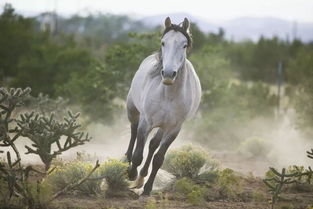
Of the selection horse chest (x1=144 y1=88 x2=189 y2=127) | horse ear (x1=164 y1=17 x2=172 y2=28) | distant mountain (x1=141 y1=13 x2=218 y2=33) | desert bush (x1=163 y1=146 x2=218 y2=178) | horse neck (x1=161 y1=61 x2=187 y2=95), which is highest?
distant mountain (x1=141 y1=13 x2=218 y2=33)

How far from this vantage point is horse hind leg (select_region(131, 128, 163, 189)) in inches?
313

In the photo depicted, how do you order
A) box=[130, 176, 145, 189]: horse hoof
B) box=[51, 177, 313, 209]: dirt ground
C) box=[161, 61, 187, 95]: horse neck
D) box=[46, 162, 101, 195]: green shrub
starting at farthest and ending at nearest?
box=[130, 176, 145, 189]: horse hoof, box=[161, 61, 187, 95]: horse neck, box=[46, 162, 101, 195]: green shrub, box=[51, 177, 313, 209]: dirt ground

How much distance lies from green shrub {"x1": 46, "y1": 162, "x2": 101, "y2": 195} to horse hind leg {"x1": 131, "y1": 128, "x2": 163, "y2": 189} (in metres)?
0.81

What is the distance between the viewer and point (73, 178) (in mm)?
7277

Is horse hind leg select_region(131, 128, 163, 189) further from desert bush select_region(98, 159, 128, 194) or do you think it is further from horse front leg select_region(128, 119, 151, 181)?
desert bush select_region(98, 159, 128, 194)

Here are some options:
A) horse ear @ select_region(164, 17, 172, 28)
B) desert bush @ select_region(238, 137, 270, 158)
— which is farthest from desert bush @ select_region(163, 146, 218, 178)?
desert bush @ select_region(238, 137, 270, 158)

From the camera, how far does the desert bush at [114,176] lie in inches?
296

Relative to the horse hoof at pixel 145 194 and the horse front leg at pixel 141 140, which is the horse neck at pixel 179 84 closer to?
the horse front leg at pixel 141 140

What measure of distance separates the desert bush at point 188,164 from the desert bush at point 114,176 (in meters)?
1.59

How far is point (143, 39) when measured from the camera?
52.0ft

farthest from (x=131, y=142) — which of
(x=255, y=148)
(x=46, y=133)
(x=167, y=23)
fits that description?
(x=255, y=148)

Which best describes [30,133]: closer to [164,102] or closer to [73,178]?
[73,178]

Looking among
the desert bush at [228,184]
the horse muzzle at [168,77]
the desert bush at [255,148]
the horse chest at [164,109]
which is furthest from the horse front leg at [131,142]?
the desert bush at [255,148]

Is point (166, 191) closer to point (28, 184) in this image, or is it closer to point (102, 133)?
point (28, 184)
